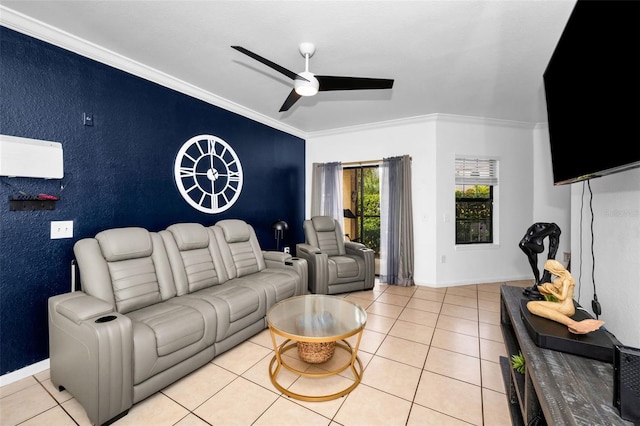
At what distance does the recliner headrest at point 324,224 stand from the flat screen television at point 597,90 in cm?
305

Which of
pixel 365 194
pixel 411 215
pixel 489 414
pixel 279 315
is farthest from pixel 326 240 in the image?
pixel 489 414

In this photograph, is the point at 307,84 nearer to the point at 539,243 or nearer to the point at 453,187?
the point at 539,243

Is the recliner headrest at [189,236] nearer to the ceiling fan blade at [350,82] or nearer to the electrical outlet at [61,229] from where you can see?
the electrical outlet at [61,229]

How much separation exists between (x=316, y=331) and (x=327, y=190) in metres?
3.23

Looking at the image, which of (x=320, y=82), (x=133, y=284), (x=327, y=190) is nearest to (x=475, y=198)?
(x=327, y=190)

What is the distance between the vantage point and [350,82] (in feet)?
7.14

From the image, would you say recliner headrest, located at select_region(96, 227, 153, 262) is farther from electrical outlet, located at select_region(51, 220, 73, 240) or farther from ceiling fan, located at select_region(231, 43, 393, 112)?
ceiling fan, located at select_region(231, 43, 393, 112)

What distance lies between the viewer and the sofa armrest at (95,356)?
1.51 metres

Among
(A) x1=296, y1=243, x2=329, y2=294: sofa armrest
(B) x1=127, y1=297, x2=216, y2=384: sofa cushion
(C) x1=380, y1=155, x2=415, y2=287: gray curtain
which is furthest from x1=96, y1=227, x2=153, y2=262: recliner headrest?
(C) x1=380, y1=155, x2=415, y2=287: gray curtain

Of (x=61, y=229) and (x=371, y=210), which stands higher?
(x=371, y=210)

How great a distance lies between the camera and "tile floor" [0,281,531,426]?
1.62 m

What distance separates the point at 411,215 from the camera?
4.25m

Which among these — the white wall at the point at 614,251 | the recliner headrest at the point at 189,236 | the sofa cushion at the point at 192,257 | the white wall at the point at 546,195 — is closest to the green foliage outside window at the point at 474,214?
the white wall at the point at 546,195

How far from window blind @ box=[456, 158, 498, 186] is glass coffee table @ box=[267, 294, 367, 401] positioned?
322cm
